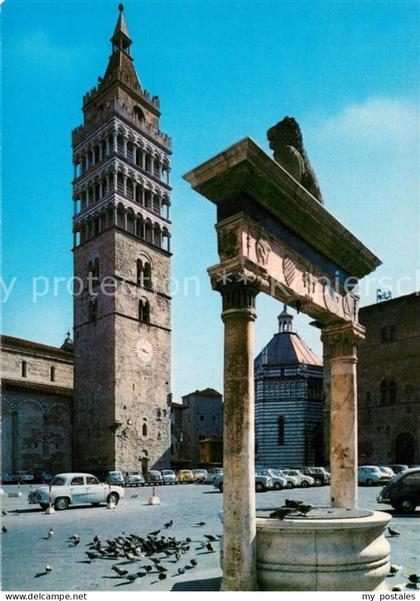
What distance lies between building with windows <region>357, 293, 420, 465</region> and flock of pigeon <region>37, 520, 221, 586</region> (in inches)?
1010

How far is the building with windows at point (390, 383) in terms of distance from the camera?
33.0 m

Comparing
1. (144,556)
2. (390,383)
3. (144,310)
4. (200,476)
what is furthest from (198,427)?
(144,556)

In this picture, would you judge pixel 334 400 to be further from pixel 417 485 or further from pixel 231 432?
pixel 417 485

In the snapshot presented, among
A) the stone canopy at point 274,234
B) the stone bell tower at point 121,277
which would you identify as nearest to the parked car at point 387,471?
the stone bell tower at point 121,277

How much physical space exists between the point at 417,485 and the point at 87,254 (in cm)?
2991

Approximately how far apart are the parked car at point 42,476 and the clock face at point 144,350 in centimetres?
928

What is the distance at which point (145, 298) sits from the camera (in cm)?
3969

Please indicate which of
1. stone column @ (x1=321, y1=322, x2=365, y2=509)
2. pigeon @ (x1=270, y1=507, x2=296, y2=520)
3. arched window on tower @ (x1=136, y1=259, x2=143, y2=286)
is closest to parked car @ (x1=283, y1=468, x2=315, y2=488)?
arched window on tower @ (x1=136, y1=259, x2=143, y2=286)

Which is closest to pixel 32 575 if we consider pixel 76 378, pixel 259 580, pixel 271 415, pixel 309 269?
pixel 259 580

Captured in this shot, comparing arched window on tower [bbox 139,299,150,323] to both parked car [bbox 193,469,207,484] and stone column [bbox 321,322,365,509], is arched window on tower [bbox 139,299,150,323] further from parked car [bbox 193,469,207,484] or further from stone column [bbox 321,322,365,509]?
stone column [bbox 321,322,365,509]

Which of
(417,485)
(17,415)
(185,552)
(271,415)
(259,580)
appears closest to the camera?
(259,580)

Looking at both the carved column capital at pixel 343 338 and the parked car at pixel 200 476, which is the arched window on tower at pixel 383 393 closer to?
the parked car at pixel 200 476

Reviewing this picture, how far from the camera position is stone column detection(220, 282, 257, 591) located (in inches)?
212

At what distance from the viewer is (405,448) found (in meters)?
33.2
